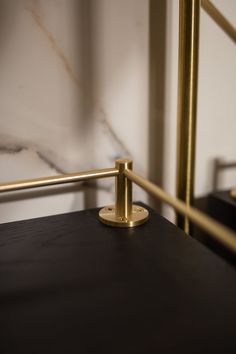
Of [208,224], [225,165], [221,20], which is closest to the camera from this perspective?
[208,224]

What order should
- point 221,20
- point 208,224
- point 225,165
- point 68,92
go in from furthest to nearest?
point 225,165 → point 68,92 → point 221,20 → point 208,224

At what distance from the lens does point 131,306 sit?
1.18ft

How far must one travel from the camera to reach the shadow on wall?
0.58 m

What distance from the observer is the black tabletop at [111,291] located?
32 cm

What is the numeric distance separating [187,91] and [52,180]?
216 millimetres

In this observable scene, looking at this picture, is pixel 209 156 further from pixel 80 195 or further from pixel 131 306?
pixel 131 306

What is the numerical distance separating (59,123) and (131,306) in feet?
0.98

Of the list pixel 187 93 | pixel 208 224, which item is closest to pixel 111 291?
pixel 208 224

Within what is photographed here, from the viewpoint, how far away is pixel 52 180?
0.49m

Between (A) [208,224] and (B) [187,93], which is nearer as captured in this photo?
(A) [208,224]

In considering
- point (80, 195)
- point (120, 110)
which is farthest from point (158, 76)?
point (80, 195)

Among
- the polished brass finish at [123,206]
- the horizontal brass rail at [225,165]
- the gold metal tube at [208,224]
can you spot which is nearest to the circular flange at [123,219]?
the polished brass finish at [123,206]

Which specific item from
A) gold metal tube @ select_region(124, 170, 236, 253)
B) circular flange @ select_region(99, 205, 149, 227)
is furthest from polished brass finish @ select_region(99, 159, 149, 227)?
gold metal tube @ select_region(124, 170, 236, 253)

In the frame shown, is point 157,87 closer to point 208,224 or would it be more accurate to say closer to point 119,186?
point 119,186
